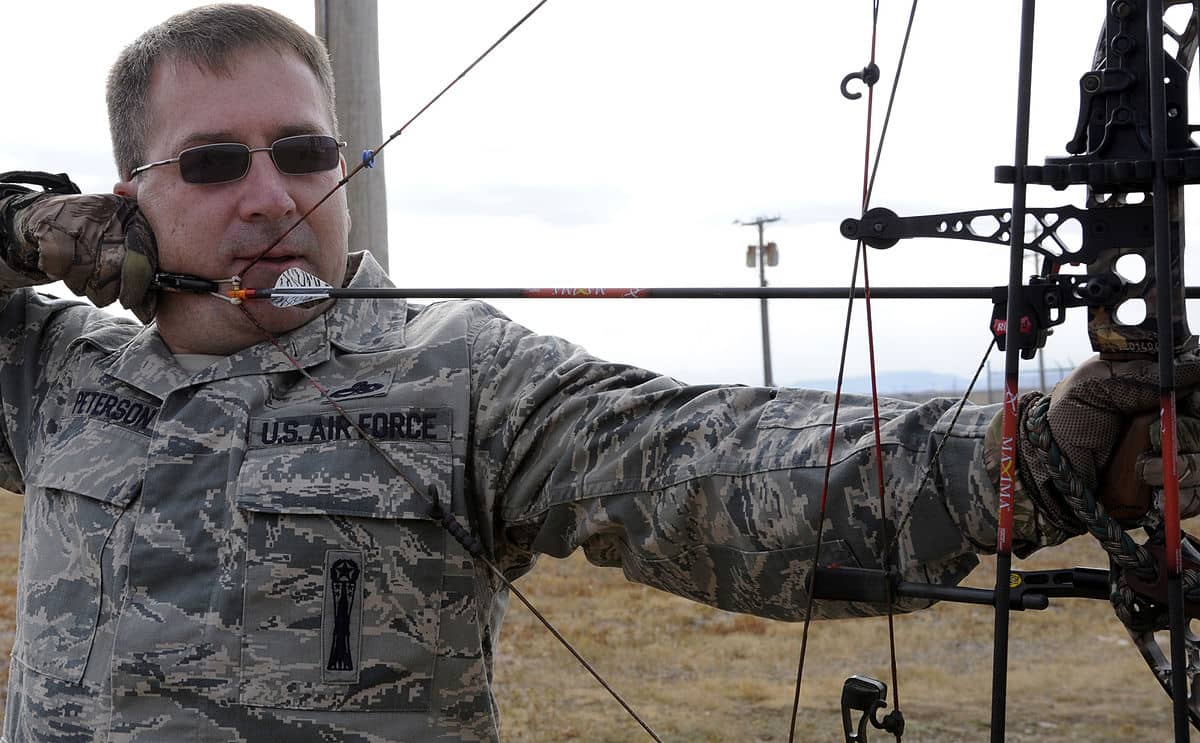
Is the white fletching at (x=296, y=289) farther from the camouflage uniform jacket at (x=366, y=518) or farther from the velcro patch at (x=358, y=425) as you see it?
the velcro patch at (x=358, y=425)

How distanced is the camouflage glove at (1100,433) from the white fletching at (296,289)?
1.22 metres

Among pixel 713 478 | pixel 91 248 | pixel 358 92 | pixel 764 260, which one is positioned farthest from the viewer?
pixel 764 260

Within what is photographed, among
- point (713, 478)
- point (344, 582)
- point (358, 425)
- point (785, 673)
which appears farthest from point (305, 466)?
point (785, 673)

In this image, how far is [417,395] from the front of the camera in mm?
2268

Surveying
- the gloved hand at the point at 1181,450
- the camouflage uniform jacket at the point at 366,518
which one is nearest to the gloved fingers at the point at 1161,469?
the gloved hand at the point at 1181,450

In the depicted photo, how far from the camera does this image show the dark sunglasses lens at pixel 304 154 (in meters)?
2.41

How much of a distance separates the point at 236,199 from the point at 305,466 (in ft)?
1.77

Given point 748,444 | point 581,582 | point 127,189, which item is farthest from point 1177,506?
point 581,582

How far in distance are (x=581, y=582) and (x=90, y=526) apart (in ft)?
38.7

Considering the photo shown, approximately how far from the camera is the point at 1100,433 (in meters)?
1.57

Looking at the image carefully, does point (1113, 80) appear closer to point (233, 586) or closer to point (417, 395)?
point (417, 395)

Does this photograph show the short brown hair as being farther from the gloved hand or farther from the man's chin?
the gloved hand

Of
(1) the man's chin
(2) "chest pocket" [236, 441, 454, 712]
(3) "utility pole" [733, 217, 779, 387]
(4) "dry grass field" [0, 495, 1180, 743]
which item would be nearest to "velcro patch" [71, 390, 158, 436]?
(1) the man's chin

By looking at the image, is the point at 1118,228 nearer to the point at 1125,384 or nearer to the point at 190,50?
the point at 1125,384
